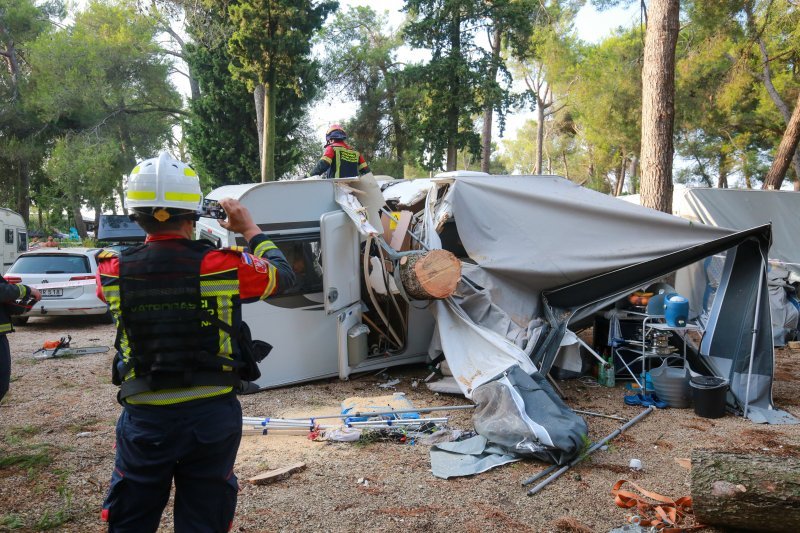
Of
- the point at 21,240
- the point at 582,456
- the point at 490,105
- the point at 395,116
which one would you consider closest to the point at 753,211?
the point at 582,456

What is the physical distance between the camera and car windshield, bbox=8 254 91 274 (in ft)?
36.9

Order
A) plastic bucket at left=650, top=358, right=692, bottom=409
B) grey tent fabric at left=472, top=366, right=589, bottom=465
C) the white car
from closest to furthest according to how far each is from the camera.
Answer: grey tent fabric at left=472, top=366, right=589, bottom=465, plastic bucket at left=650, top=358, right=692, bottom=409, the white car

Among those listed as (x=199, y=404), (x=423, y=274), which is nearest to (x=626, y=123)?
(x=423, y=274)

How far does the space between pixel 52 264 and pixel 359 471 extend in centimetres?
908

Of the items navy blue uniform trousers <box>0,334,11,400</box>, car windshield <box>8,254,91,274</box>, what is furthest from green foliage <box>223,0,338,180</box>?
navy blue uniform trousers <box>0,334,11,400</box>

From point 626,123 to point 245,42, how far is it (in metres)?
16.7

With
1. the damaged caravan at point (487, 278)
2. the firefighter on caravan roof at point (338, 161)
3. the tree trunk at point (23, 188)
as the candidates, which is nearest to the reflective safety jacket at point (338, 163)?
the firefighter on caravan roof at point (338, 161)

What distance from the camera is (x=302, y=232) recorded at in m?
6.96

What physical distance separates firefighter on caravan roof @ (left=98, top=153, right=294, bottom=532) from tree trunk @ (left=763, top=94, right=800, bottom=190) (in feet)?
46.2

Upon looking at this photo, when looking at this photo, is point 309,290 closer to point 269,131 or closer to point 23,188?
point 269,131

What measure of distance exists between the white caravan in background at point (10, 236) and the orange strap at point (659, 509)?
15951 mm

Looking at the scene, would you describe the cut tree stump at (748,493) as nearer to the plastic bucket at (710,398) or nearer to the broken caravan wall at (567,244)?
the plastic bucket at (710,398)

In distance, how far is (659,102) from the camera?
902 centimetres

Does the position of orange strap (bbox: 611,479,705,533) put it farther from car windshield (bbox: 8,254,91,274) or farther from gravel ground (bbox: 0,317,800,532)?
car windshield (bbox: 8,254,91,274)
